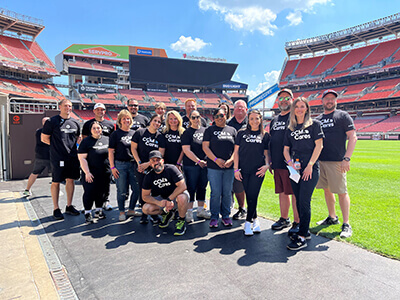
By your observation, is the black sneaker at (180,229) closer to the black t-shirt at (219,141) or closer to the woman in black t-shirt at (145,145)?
the woman in black t-shirt at (145,145)

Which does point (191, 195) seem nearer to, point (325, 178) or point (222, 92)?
point (325, 178)

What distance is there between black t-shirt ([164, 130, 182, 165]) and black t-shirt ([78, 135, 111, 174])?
114cm

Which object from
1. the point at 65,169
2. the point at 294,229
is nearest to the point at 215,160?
the point at 294,229

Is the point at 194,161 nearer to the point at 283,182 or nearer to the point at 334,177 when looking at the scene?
the point at 283,182

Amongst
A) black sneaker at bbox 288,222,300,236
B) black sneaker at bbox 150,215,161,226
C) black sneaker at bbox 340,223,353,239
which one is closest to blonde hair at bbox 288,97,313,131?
black sneaker at bbox 288,222,300,236

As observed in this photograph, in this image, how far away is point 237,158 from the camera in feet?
12.9

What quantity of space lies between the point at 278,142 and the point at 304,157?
0.54 metres

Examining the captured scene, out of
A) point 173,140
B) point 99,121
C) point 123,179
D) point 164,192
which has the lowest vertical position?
point 164,192

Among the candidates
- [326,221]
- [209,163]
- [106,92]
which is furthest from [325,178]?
[106,92]

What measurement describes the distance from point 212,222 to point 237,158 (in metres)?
1.16

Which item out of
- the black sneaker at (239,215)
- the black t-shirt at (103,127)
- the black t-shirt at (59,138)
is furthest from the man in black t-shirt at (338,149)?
the black t-shirt at (59,138)

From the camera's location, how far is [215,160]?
13.3 ft

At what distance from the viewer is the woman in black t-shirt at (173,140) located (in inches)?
177

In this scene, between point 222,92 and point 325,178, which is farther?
point 222,92
